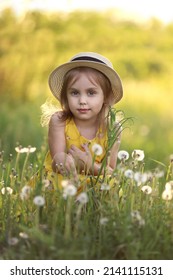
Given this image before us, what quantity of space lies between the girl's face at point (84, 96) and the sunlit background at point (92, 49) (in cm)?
317

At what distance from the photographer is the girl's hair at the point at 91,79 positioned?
11.6 feet

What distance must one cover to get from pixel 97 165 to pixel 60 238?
94cm

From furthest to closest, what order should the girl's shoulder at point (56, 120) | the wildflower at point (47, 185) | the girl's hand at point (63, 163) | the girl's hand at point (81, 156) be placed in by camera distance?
the girl's shoulder at point (56, 120), the girl's hand at point (81, 156), the girl's hand at point (63, 163), the wildflower at point (47, 185)

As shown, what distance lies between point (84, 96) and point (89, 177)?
0.46m

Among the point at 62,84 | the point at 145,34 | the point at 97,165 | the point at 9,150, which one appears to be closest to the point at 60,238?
the point at 97,165

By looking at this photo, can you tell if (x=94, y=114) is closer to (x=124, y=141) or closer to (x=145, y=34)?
(x=124, y=141)

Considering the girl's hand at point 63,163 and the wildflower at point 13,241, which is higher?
the girl's hand at point 63,163

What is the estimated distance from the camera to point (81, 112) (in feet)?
11.7

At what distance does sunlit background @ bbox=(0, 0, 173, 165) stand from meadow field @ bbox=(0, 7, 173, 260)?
0.07ft

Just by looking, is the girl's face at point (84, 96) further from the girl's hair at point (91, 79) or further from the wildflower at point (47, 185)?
the wildflower at point (47, 185)

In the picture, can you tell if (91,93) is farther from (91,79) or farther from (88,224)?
(88,224)

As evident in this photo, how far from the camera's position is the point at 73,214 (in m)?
2.88

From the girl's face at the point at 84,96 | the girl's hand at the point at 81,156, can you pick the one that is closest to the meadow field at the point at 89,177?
the girl's hand at the point at 81,156

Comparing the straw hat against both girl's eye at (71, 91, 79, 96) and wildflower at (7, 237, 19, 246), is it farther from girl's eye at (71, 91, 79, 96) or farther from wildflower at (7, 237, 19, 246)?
wildflower at (7, 237, 19, 246)
